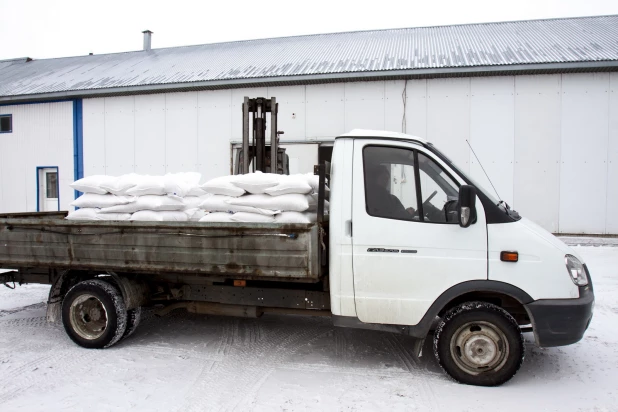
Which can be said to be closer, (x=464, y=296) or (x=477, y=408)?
(x=477, y=408)

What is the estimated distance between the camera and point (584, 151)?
11758 mm

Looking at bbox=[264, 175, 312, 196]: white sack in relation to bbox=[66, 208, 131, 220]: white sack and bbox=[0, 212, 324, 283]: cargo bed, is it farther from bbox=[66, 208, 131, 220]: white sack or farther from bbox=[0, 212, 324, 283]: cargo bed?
bbox=[66, 208, 131, 220]: white sack

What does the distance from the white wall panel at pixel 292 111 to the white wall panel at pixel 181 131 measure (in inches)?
101

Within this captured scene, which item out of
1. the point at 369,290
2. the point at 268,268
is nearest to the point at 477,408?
the point at 369,290

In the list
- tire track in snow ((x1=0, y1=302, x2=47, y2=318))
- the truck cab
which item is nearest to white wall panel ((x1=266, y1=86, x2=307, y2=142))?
tire track in snow ((x1=0, y1=302, x2=47, y2=318))

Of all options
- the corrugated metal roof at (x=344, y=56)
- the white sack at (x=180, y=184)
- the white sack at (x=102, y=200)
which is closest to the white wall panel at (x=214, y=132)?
the corrugated metal roof at (x=344, y=56)

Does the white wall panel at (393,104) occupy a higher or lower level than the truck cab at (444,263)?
higher

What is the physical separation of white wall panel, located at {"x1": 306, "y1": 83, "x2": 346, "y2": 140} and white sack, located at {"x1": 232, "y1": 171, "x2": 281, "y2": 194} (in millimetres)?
8491

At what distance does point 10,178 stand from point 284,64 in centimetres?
1077

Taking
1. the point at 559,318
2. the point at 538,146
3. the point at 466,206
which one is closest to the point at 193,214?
the point at 466,206

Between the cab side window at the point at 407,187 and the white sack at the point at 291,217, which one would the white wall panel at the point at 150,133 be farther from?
the cab side window at the point at 407,187

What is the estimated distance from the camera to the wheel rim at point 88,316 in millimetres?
4953

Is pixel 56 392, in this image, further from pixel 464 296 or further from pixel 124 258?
pixel 464 296

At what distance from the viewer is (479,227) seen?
3975 millimetres
